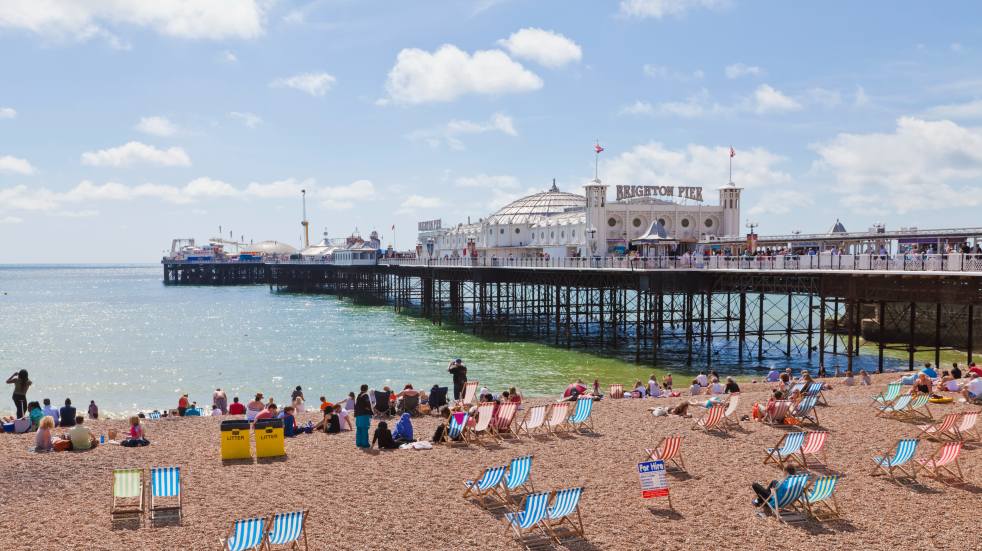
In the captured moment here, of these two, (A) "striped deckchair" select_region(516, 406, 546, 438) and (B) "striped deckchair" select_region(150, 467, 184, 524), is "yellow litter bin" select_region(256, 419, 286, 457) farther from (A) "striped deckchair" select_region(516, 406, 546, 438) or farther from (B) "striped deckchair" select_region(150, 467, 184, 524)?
(A) "striped deckchair" select_region(516, 406, 546, 438)

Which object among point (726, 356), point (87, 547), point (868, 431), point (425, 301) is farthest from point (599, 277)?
point (87, 547)

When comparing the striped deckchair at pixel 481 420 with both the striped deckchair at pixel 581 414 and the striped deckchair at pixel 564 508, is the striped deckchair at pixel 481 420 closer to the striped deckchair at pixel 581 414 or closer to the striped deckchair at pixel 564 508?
the striped deckchair at pixel 581 414

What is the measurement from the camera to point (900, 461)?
1082cm

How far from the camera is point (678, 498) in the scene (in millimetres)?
10133

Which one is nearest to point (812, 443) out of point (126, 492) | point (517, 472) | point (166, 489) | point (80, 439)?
point (517, 472)

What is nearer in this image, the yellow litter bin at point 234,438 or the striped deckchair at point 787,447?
the striped deckchair at point 787,447

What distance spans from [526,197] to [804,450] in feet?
203

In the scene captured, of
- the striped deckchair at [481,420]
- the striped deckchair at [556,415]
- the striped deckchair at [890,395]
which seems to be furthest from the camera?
the striped deckchair at [890,395]

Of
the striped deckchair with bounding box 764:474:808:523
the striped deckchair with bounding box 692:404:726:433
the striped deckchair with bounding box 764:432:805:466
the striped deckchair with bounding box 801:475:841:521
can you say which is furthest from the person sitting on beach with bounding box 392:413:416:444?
the striped deckchair with bounding box 801:475:841:521

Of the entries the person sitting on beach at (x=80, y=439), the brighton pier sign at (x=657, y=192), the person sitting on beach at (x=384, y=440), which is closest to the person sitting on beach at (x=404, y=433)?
the person sitting on beach at (x=384, y=440)

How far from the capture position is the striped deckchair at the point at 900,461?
10.8m

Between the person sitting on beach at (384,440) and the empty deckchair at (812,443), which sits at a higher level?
the empty deckchair at (812,443)

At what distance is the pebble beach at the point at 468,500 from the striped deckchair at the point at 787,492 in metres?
0.27

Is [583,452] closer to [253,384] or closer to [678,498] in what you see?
[678,498]
